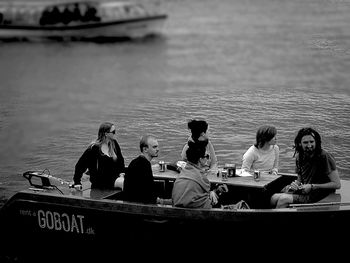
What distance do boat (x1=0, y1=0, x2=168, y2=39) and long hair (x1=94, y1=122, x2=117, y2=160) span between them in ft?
11.8

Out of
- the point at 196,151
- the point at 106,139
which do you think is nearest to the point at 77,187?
the point at 106,139

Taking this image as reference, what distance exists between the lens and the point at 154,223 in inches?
190

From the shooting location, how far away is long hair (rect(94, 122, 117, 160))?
529 cm

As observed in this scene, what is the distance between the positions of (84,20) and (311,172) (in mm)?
3555

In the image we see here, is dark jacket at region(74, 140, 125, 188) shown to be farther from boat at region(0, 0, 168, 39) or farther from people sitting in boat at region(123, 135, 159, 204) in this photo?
boat at region(0, 0, 168, 39)

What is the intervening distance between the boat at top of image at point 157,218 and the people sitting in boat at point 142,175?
85 millimetres

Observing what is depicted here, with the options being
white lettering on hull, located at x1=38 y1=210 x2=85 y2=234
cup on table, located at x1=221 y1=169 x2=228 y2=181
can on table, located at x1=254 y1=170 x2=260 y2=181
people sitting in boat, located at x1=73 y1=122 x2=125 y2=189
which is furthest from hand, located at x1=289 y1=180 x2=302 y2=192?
white lettering on hull, located at x1=38 y1=210 x2=85 y2=234

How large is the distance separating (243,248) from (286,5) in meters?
3.33

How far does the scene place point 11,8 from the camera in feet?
4.36

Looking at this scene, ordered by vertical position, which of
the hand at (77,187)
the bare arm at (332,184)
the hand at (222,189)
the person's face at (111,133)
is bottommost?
the hand at (77,187)

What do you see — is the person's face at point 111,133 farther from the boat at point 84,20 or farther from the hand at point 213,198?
the boat at point 84,20

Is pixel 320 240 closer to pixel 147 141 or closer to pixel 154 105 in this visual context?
pixel 147 141

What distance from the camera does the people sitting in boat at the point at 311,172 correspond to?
4727 millimetres

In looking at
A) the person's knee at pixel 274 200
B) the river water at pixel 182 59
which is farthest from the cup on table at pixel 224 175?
the river water at pixel 182 59
